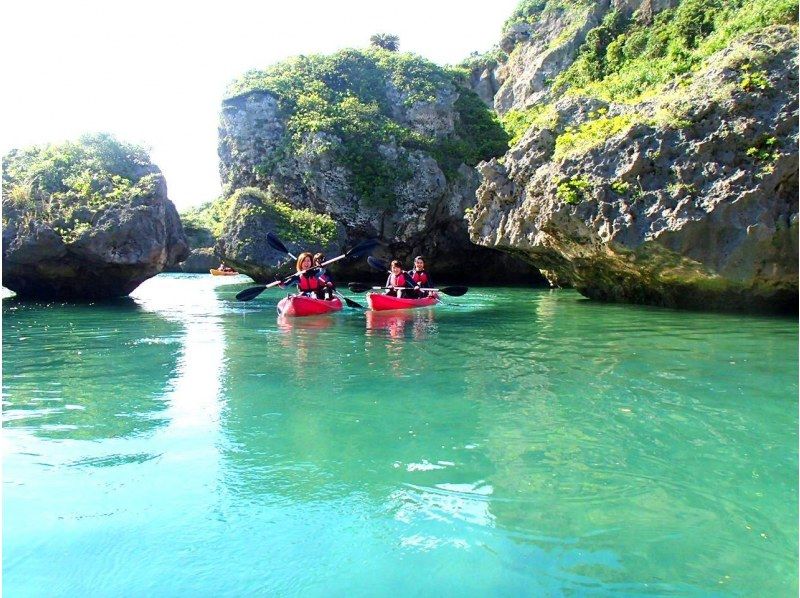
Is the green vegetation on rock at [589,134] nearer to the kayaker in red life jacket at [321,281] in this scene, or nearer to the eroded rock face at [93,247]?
the kayaker in red life jacket at [321,281]

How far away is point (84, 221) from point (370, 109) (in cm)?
1538

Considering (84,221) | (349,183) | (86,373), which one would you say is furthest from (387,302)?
(349,183)

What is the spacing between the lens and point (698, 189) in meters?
12.1

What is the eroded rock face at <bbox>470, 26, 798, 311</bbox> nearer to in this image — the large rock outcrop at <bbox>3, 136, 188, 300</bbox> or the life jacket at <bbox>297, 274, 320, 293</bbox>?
the life jacket at <bbox>297, 274, 320, 293</bbox>

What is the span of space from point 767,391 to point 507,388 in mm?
2434

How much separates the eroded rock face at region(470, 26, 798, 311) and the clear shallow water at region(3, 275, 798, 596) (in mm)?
4693

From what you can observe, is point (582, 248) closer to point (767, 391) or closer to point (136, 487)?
point (767, 391)

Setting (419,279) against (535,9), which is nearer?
(419,279)

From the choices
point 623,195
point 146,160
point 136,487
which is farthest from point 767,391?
point 146,160

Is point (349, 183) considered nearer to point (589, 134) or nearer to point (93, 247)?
point (93, 247)

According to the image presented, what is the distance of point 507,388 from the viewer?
6051 millimetres

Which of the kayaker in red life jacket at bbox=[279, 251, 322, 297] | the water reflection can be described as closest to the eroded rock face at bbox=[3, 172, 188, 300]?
the kayaker in red life jacket at bbox=[279, 251, 322, 297]

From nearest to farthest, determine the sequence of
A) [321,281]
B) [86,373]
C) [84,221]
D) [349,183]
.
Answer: [86,373], [321,281], [84,221], [349,183]

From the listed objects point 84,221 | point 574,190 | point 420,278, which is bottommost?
point 420,278
